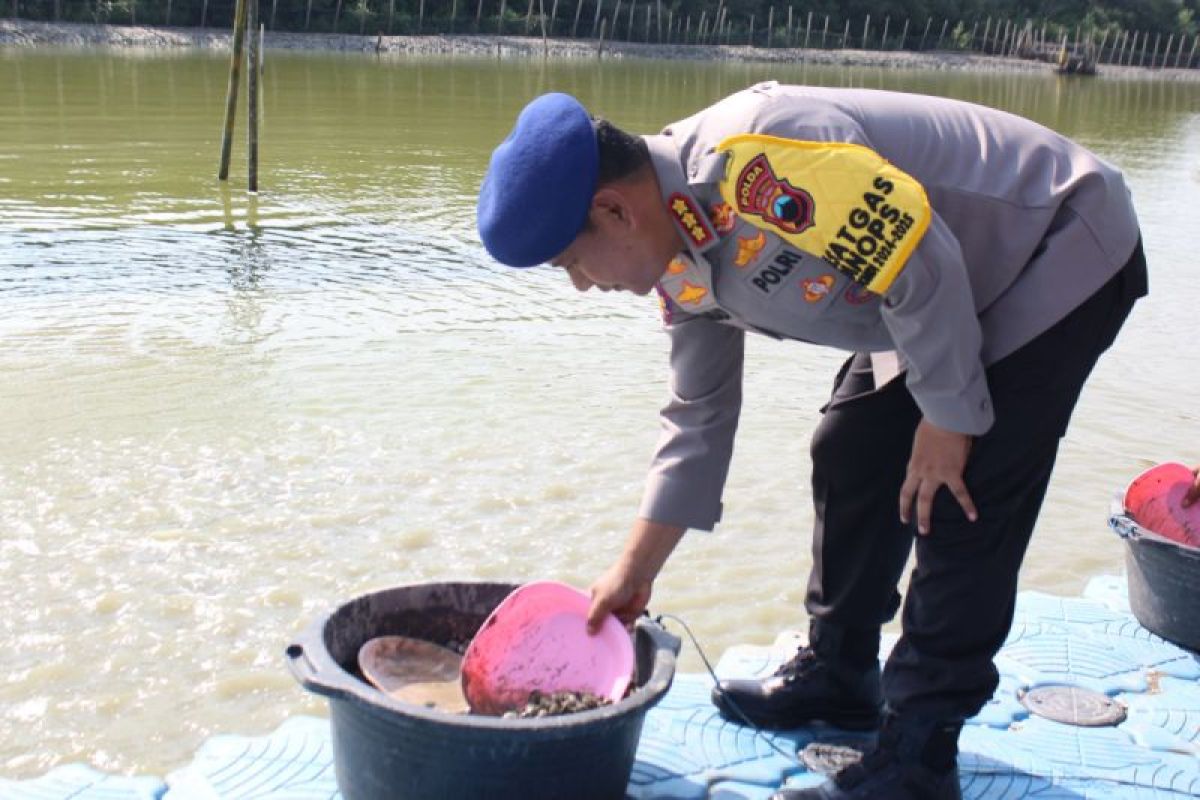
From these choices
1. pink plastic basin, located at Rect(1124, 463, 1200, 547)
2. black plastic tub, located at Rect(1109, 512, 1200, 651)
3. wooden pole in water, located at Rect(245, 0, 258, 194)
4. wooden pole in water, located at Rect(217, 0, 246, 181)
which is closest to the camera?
black plastic tub, located at Rect(1109, 512, 1200, 651)

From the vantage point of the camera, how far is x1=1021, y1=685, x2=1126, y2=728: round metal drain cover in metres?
3.30

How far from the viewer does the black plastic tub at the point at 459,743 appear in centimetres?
227

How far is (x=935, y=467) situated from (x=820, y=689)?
2.71 ft

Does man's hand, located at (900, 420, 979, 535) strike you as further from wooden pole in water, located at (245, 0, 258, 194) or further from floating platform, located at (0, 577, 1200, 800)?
wooden pole in water, located at (245, 0, 258, 194)

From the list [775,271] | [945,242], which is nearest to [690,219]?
[775,271]

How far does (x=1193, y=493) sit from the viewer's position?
368 cm

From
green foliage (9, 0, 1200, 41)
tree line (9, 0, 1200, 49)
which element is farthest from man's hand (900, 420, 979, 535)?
tree line (9, 0, 1200, 49)

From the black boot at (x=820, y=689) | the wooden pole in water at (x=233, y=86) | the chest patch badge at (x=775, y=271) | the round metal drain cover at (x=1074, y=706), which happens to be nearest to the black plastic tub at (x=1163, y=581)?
the round metal drain cover at (x=1074, y=706)

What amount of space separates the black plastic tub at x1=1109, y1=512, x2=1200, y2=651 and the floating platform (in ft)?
0.35

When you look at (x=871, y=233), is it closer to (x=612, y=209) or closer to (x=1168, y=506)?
(x=612, y=209)

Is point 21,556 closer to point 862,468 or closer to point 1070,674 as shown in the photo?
point 862,468

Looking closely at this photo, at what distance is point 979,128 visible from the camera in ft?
8.09

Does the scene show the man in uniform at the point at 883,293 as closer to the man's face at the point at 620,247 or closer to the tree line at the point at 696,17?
the man's face at the point at 620,247

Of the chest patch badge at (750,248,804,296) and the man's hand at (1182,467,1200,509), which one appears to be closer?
the chest patch badge at (750,248,804,296)
